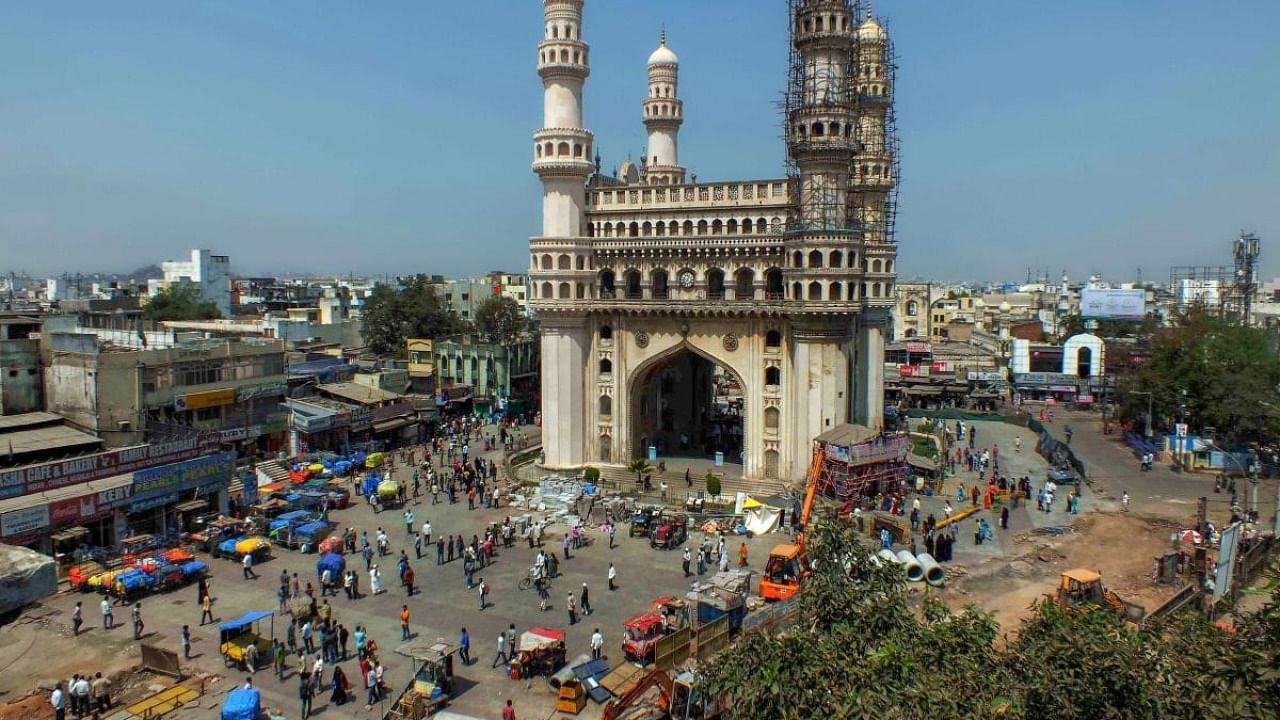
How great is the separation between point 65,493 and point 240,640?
11.1 m

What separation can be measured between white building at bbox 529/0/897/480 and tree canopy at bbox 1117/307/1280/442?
60.5 feet

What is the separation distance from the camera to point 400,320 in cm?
6800

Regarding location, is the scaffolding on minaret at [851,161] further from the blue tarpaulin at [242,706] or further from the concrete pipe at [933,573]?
the blue tarpaulin at [242,706]

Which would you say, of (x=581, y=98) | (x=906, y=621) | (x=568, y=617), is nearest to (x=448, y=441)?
(x=581, y=98)

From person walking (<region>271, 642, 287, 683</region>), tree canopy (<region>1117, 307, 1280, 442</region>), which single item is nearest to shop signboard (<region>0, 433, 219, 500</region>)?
person walking (<region>271, 642, 287, 683</region>)

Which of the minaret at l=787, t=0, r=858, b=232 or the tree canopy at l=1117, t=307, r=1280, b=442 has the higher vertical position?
the minaret at l=787, t=0, r=858, b=232

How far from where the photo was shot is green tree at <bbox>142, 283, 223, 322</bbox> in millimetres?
86375

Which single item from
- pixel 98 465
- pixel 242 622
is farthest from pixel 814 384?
pixel 98 465

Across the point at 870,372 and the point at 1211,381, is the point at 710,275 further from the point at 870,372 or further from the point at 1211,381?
the point at 1211,381

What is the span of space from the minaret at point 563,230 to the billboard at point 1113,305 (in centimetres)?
6592

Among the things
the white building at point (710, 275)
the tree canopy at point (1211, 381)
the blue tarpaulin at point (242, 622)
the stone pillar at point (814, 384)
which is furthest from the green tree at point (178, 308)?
the tree canopy at point (1211, 381)

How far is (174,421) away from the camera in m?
38.3

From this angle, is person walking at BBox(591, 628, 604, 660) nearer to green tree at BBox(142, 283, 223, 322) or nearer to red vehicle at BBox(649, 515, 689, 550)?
red vehicle at BBox(649, 515, 689, 550)

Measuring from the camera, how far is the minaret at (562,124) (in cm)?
4312
